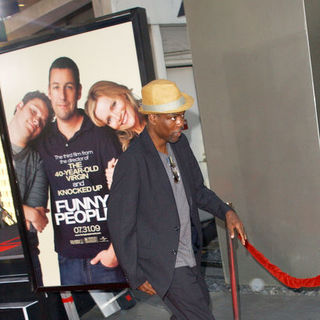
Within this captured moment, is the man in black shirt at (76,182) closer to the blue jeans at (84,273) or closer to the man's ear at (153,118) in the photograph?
the blue jeans at (84,273)

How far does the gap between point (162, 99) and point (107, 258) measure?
174cm

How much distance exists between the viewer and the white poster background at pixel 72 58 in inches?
159

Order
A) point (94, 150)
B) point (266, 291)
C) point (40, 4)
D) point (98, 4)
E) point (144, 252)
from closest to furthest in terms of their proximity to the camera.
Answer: point (144, 252)
point (94, 150)
point (266, 291)
point (98, 4)
point (40, 4)

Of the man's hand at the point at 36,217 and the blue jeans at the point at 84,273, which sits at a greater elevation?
the man's hand at the point at 36,217

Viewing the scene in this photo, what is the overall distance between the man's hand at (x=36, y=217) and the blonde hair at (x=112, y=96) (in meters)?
0.89

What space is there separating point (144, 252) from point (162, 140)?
2.03 feet

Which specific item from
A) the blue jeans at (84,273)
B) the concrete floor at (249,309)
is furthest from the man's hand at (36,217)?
the concrete floor at (249,309)

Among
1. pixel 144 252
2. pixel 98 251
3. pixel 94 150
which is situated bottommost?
pixel 98 251

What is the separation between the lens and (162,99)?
3.08 metres

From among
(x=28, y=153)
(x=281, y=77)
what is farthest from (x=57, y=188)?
(x=281, y=77)

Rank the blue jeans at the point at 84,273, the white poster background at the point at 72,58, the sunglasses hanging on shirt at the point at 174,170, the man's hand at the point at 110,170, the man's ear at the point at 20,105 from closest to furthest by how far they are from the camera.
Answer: the sunglasses hanging on shirt at the point at 174,170 → the white poster background at the point at 72,58 → the man's hand at the point at 110,170 → the blue jeans at the point at 84,273 → the man's ear at the point at 20,105

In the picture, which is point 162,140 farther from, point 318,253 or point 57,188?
point 318,253

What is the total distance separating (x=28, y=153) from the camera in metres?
4.54

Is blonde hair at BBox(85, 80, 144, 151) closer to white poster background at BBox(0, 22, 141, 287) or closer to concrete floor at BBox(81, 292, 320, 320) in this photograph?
white poster background at BBox(0, 22, 141, 287)
